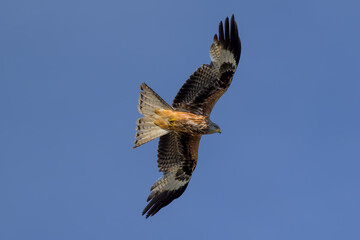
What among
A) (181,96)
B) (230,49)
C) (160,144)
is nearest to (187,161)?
(160,144)

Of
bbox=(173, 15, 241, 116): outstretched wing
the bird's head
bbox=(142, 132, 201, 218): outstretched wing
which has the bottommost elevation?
bbox=(142, 132, 201, 218): outstretched wing

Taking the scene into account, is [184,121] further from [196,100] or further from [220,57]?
[220,57]

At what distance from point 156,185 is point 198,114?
2.05 m

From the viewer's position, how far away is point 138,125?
1452 centimetres

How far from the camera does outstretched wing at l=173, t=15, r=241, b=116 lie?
569 inches

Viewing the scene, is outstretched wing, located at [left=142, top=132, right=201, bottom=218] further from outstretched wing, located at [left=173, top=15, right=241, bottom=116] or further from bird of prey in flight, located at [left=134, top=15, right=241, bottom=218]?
outstretched wing, located at [left=173, top=15, right=241, bottom=116]

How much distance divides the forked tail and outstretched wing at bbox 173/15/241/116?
0.46 meters

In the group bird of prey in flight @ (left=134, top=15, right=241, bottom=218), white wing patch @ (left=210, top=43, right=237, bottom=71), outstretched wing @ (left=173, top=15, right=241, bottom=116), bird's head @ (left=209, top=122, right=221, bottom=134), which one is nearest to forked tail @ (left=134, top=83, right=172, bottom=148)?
bird of prey in flight @ (left=134, top=15, right=241, bottom=218)

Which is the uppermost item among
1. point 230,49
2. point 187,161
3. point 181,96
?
point 230,49

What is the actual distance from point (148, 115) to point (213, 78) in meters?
1.67

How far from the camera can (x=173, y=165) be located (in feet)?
50.2

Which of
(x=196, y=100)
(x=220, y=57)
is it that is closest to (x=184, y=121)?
(x=196, y=100)

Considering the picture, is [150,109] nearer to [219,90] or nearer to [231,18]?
[219,90]

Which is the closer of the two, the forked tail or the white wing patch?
the forked tail
